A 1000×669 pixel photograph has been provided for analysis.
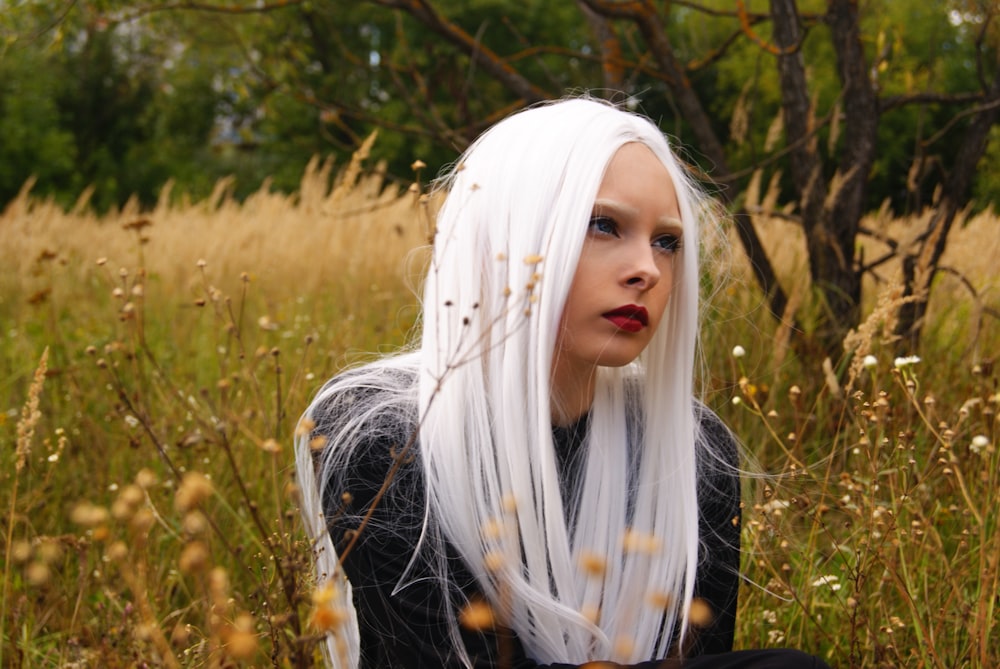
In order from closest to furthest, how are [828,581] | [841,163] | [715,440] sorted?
1. [828,581]
2. [715,440]
3. [841,163]

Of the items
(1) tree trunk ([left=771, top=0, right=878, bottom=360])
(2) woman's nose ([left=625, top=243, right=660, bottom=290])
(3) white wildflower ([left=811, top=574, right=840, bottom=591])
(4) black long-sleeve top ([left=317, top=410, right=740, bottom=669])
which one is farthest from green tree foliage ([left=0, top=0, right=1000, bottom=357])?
(4) black long-sleeve top ([left=317, top=410, right=740, bottom=669])

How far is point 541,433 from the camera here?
4.58ft

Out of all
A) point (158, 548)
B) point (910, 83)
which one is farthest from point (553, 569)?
point (910, 83)

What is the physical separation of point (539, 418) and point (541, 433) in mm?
23

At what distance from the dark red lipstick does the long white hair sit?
97 millimetres

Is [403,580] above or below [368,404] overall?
below

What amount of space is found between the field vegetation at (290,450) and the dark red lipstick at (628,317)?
0.96ft

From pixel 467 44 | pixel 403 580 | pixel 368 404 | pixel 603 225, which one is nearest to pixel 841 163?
pixel 467 44

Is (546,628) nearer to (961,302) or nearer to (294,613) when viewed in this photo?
(294,613)

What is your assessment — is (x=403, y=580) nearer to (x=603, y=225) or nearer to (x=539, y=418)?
(x=539, y=418)

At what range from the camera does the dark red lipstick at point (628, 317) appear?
1.46 metres

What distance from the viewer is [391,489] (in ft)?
4.92

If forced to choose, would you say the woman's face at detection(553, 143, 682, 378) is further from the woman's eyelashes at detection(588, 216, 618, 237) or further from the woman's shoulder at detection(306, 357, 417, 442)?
the woman's shoulder at detection(306, 357, 417, 442)

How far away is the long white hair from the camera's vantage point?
4.61ft
